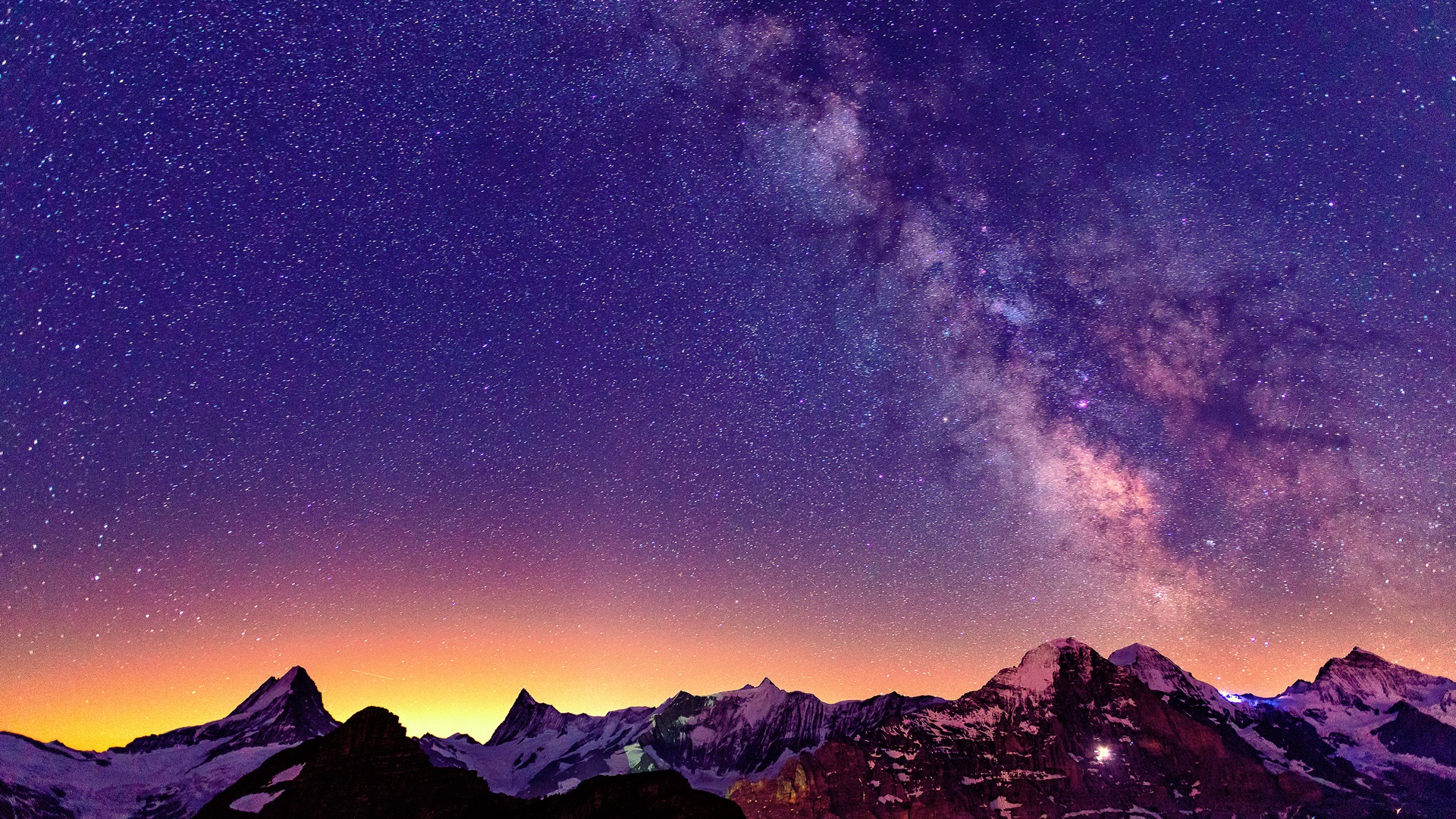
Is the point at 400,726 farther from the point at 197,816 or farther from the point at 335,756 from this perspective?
the point at 197,816

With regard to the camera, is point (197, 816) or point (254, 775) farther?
point (254, 775)

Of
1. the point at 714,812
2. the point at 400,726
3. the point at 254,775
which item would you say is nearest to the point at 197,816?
the point at 254,775

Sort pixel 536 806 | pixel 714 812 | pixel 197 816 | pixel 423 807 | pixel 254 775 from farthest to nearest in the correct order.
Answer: pixel 254 775 → pixel 197 816 → pixel 423 807 → pixel 536 806 → pixel 714 812

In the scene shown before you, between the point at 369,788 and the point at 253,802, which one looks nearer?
the point at 369,788

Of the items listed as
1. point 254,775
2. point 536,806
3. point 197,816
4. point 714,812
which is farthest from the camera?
point 254,775

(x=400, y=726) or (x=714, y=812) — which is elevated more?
(x=400, y=726)

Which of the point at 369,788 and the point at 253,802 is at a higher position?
the point at 369,788

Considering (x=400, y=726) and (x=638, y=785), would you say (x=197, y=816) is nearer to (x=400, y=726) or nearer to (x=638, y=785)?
(x=400, y=726)

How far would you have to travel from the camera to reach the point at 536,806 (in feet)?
204

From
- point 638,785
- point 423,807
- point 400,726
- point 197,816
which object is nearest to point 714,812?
point 638,785

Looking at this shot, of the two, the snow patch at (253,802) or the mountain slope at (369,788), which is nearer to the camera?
the mountain slope at (369,788)

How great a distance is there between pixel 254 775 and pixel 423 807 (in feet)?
77.1

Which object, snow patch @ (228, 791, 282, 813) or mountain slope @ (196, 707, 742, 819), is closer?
mountain slope @ (196, 707, 742, 819)

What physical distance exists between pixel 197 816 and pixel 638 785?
42.8 m
